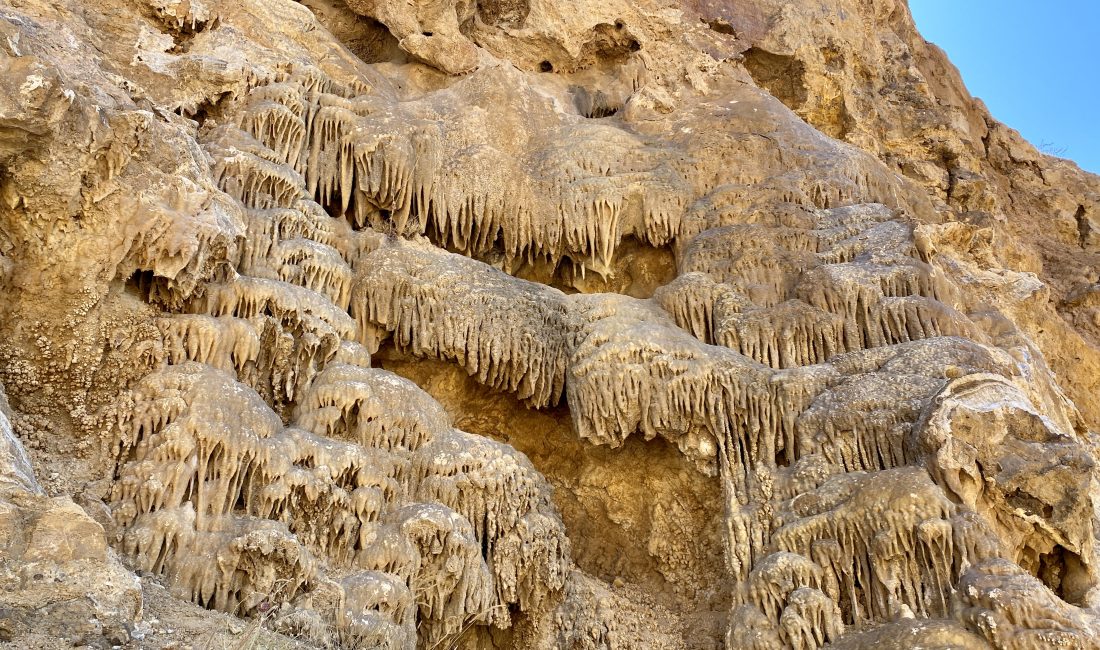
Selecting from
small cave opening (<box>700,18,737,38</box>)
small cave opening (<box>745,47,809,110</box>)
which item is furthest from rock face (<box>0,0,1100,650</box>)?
small cave opening (<box>745,47,809,110</box>)

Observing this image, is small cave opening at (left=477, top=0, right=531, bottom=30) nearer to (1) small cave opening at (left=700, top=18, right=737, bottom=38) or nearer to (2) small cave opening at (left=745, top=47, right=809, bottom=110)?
(1) small cave opening at (left=700, top=18, right=737, bottom=38)

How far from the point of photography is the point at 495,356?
10.7 meters

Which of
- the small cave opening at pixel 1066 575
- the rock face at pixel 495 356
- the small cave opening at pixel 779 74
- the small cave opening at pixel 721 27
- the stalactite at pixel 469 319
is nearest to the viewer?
the rock face at pixel 495 356

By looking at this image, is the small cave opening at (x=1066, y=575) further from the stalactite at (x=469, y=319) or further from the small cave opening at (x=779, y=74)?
the small cave opening at (x=779, y=74)

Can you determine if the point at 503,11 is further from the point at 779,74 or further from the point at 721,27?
the point at 779,74

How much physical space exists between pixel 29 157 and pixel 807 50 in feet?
42.2

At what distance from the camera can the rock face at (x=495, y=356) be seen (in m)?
7.41

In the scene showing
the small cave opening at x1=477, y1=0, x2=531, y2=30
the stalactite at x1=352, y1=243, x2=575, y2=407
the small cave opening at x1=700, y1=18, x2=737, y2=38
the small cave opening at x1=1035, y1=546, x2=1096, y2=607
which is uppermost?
the small cave opening at x1=700, y1=18, x2=737, y2=38

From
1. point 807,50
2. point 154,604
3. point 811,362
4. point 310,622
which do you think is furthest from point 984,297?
point 154,604

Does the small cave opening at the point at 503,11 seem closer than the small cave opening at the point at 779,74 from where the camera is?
Yes

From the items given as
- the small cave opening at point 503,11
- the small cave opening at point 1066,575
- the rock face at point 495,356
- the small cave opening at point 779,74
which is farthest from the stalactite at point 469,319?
the small cave opening at point 779,74

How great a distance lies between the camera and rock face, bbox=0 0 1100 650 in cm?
741

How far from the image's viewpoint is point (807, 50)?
53.8 ft

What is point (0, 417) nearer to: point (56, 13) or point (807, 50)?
point (56, 13)
